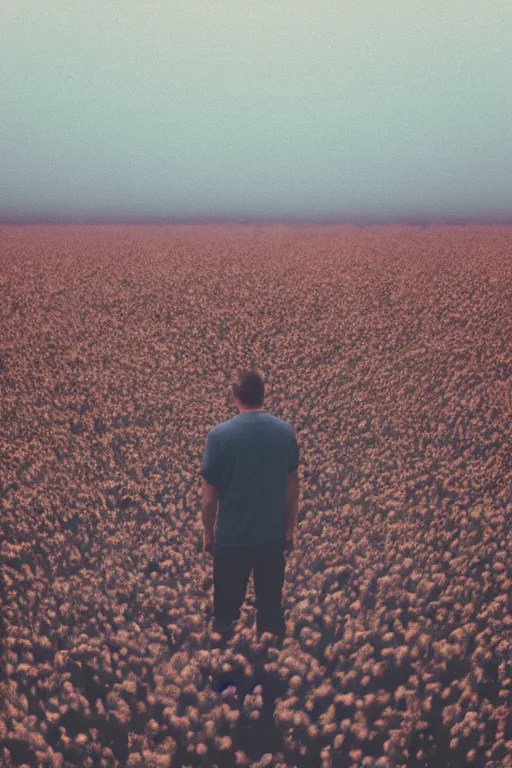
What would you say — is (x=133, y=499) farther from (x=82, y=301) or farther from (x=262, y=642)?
(x=82, y=301)

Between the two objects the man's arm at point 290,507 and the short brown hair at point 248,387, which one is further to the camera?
the man's arm at point 290,507

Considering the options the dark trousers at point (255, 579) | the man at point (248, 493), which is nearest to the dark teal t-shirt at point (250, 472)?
the man at point (248, 493)

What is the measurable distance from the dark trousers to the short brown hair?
116 cm

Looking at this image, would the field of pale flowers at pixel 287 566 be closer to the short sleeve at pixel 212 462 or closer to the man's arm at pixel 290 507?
the man's arm at pixel 290 507

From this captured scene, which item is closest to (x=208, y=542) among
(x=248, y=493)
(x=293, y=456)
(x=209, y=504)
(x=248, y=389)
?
(x=209, y=504)

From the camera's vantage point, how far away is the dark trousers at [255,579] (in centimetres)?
461

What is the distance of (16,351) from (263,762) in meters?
15.6

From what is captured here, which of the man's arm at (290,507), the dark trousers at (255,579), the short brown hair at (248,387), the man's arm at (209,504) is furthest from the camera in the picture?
the man's arm at (290,507)

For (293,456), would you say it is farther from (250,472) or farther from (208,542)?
(208,542)

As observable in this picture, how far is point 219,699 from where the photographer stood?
495 centimetres

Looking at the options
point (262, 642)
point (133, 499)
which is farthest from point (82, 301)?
point (262, 642)

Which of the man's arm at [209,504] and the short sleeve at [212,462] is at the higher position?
the short sleeve at [212,462]

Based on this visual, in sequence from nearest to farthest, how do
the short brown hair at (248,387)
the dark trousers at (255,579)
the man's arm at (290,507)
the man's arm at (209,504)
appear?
the short brown hair at (248,387), the man's arm at (209,504), the dark trousers at (255,579), the man's arm at (290,507)

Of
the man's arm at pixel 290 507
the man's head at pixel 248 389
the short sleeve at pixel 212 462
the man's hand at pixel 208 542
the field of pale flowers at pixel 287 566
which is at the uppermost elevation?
the man's head at pixel 248 389
